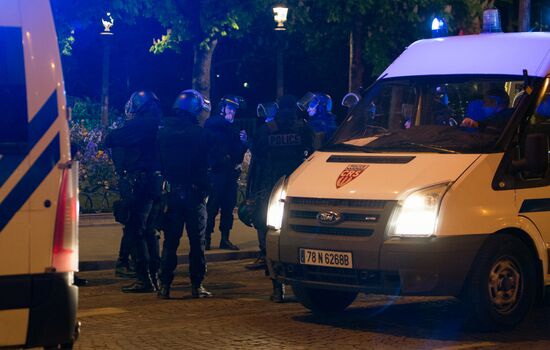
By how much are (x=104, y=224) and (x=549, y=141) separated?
977 centimetres

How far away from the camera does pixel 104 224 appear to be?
18500mm

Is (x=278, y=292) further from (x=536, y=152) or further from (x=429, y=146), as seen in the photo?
(x=536, y=152)

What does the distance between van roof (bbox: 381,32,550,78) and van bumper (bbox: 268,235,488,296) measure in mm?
1561

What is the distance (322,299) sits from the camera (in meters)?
10.3

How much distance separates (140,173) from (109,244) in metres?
4.20

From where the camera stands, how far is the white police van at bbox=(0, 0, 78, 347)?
21.8 feet

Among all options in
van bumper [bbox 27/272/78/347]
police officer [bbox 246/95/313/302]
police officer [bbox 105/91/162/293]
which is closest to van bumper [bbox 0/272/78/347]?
van bumper [bbox 27/272/78/347]

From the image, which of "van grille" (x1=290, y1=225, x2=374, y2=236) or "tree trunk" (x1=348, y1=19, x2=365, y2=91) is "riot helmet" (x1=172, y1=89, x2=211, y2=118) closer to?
"van grille" (x1=290, y1=225, x2=374, y2=236)

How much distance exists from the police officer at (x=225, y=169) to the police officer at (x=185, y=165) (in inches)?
156

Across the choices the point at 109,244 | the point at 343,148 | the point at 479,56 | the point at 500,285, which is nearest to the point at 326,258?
the point at 343,148

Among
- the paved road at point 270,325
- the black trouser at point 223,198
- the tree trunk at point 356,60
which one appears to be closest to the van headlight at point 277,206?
the paved road at point 270,325

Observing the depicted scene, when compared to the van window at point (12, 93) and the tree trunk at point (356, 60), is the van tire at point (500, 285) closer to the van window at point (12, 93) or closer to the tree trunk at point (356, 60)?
the van window at point (12, 93)

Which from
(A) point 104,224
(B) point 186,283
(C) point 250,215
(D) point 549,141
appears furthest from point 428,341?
(A) point 104,224

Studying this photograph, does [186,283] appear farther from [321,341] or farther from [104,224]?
[104,224]
